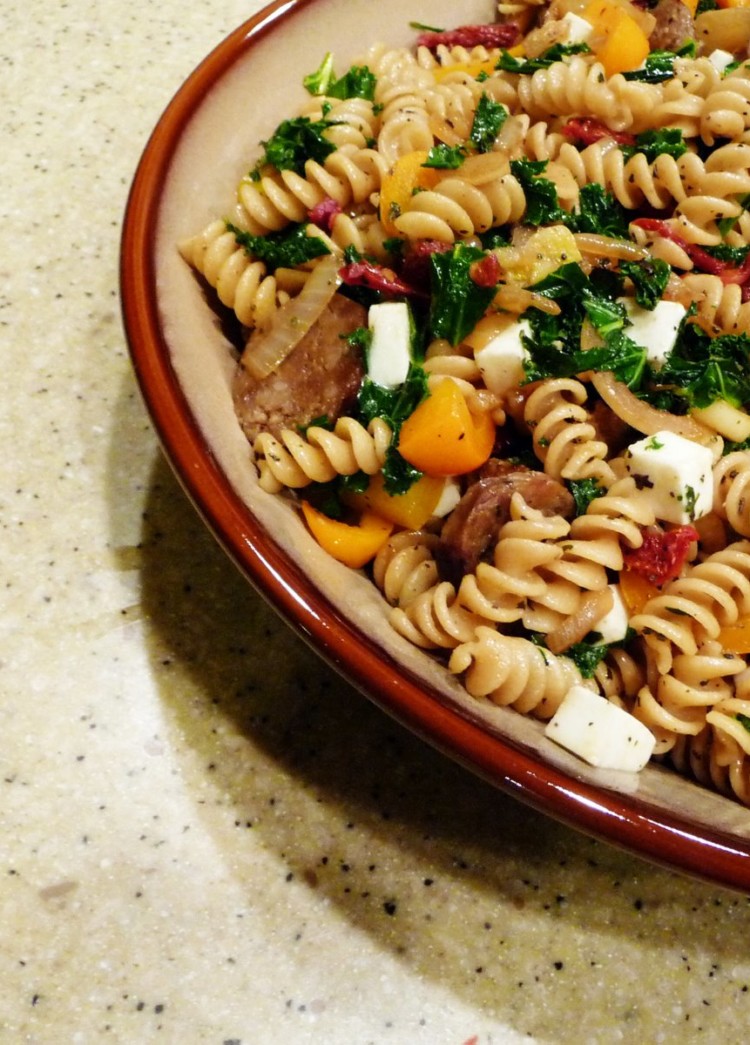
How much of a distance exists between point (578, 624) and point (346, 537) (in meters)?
0.44

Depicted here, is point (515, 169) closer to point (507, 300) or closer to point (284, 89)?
point (507, 300)

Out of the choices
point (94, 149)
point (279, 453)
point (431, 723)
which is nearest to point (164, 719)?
point (279, 453)

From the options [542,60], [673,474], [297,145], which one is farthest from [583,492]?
[542,60]

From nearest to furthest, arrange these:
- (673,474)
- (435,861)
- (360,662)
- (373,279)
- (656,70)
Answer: (360,662) < (673,474) < (435,861) < (373,279) < (656,70)

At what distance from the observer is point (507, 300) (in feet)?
5.65

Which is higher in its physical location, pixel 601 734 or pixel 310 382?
pixel 310 382

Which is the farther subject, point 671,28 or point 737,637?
point 671,28

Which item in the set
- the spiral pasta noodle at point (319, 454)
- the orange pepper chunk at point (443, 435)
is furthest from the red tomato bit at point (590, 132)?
the spiral pasta noodle at point (319, 454)

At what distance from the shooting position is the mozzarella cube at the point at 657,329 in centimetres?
174

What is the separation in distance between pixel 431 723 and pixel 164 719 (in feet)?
2.25

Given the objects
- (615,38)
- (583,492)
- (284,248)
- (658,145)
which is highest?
(284,248)

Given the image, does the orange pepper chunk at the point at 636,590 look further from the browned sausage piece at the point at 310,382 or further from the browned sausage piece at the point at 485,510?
the browned sausage piece at the point at 310,382

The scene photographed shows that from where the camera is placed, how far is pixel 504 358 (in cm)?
168

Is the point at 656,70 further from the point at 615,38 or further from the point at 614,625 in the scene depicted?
the point at 614,625
